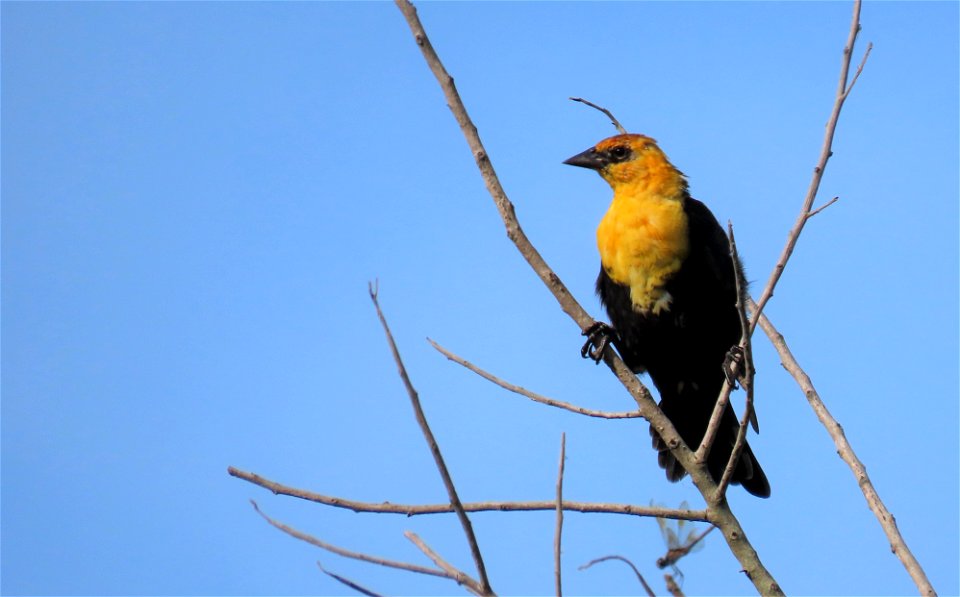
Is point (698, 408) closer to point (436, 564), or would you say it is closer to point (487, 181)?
point (487, 181)

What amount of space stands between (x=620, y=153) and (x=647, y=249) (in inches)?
26.2

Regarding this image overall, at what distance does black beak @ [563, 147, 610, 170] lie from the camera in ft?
17.8

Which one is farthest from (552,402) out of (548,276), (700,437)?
(700,437)

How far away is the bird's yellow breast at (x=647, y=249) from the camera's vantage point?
497cm

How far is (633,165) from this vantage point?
17.6 feet

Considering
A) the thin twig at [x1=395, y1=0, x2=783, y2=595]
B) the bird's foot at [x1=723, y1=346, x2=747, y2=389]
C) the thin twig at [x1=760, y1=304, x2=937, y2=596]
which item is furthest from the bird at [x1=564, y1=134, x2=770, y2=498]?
the thin twig at [x1=395, y1=0, x2=783, y2=595]

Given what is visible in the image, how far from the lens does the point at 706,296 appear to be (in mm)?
5055

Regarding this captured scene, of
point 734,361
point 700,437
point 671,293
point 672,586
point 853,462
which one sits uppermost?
point 671,293

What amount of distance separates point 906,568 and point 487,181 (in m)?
1.60

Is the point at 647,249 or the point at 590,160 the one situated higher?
the point at 590,160

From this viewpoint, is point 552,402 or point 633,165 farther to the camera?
Result: point 633,165

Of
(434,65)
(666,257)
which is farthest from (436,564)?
(666,257)

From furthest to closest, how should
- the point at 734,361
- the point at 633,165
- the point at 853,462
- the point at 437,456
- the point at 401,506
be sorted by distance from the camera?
the point at 633,165 → the point at 734,361 → the point at 853,462 → the point at 401,506 → the point at 437,456

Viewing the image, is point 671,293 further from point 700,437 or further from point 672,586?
point 672,586
